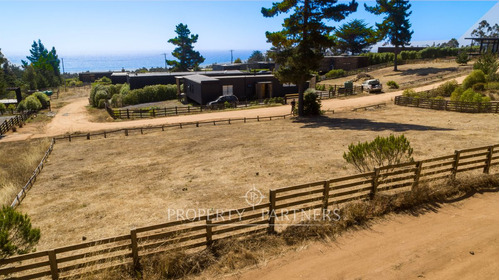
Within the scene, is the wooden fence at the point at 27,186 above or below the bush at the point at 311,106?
below

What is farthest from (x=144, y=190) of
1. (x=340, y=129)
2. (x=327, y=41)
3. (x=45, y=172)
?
(x=327, y=41)

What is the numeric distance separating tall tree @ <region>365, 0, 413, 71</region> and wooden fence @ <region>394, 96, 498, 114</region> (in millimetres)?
→ 29761

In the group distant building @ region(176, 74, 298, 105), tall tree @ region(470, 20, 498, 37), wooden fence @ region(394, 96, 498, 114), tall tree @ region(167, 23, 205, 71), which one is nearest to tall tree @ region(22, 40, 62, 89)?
tall tree @ region(167, 23, 205, 71)

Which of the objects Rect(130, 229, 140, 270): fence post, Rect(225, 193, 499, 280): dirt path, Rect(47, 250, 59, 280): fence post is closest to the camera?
Rect(47, 250, 59, 280): fence post

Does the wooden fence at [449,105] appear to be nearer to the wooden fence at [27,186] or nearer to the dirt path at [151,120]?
the dirt path at [151,120]

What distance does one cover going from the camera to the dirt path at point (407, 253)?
7191mm

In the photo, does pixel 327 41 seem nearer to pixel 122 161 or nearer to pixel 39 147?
pixel 122 161

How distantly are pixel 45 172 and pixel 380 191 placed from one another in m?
16.2

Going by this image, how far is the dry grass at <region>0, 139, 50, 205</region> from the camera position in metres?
13.2

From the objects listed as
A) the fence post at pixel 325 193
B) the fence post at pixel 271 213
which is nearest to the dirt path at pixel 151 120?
the fence post at pixel 325 193

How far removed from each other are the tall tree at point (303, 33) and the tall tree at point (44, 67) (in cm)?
7191

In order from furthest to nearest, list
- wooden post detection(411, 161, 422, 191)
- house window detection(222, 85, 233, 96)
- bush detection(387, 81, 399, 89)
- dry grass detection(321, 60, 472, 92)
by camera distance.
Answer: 1. dry grass detection(321, 60, 472, 92)
2. bush detection(387, 81, 399, 89)
3. house window detection(222, 85, 233, 96)
4. wooden post detection(411, 161, 422, 191)

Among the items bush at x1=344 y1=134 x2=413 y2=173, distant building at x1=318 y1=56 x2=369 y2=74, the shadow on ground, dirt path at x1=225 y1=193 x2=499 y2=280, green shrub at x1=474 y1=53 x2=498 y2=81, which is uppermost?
distant building at x1=318 y1=56 x2=369 y2=74

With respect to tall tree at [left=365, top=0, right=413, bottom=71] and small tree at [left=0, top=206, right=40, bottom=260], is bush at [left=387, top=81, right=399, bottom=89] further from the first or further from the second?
small tree at [left=0, top=206, right=40, bottom=260]
